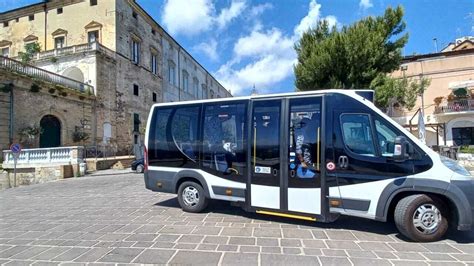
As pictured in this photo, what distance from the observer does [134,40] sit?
97.3ft

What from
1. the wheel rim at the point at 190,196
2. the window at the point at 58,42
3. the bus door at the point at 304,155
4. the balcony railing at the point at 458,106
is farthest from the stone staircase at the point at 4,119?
the balcony railing at the point at 458,106

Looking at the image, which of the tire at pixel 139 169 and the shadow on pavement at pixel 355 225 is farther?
the tire at pixel 139 169

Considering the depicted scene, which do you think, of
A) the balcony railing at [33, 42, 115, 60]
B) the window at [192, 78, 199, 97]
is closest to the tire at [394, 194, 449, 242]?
the balcony railing at [33, 42, 115, 60]

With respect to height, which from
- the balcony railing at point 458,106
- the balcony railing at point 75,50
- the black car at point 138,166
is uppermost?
the balcony railing at point 75,50

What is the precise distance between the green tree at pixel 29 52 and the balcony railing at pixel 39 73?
6.50 metres

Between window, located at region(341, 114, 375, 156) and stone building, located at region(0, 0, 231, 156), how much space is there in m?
20.6

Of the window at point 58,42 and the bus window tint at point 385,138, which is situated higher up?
the window at point 58,42

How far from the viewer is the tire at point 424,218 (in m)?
4.16

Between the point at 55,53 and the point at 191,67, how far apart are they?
22527 millimetres

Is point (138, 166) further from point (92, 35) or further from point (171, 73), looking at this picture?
point (171, 73)

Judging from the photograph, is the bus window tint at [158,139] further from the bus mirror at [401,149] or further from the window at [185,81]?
the window at [185,81]

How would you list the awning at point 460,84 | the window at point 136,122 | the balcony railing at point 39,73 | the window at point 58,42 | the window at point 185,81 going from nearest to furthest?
1. the balcony railing at point 39,73
2. the awning at point 460,84
3. the window at point 58,42
4. the window at point 136,122
5. the window at point 185,81

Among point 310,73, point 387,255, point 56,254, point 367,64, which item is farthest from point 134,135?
point 387,255

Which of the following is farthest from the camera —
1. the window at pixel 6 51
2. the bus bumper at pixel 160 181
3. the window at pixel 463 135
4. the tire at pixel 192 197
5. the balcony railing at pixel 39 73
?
the window at pixel 6 51
